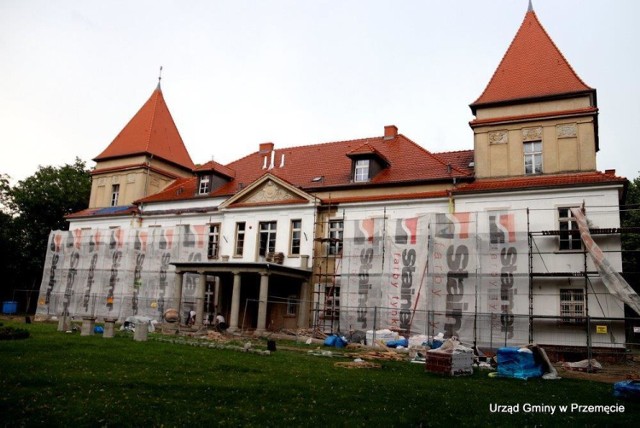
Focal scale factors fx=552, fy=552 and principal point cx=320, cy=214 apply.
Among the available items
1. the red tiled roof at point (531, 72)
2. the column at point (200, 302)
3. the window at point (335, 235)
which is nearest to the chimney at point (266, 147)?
the window at point (335, 235)

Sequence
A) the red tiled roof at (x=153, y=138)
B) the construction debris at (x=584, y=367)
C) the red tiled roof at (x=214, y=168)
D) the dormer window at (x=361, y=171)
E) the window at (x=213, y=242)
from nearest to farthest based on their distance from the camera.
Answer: the construction debris at (x=584, y=367), the dormer window at (x=361, y=171), the window at (x=213, y=242), the red tiled roof at (x=214, y=168), the red tiled roof at (x=153, y=138)

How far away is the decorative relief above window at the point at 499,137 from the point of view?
24925 mm

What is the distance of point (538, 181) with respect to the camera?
23312 millimetres

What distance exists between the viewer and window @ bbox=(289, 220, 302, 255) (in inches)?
1127

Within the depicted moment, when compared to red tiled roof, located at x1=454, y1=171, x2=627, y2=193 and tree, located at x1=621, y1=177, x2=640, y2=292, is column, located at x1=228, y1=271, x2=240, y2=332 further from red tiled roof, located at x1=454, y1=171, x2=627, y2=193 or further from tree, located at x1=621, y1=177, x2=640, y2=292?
tree, located at x1=621, y1=177, x2=640, y2=292

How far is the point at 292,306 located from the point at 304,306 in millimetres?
1585

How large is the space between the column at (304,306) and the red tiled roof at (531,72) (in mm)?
11858

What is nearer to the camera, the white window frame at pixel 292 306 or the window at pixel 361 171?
the white window frame at pixel 292 306

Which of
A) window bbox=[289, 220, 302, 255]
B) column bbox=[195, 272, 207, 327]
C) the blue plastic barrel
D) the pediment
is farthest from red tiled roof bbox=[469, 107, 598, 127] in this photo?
the blue plastic barrel

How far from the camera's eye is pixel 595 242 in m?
21.4

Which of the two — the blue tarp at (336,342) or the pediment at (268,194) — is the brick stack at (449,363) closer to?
the blue tarp at (336,342)

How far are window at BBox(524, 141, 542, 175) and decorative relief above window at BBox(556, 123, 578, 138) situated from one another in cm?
89

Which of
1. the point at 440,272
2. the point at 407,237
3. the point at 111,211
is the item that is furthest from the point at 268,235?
the point at 111,211

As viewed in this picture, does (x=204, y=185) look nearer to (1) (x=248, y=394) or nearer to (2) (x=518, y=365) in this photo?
(2) (x=518, y=365)
